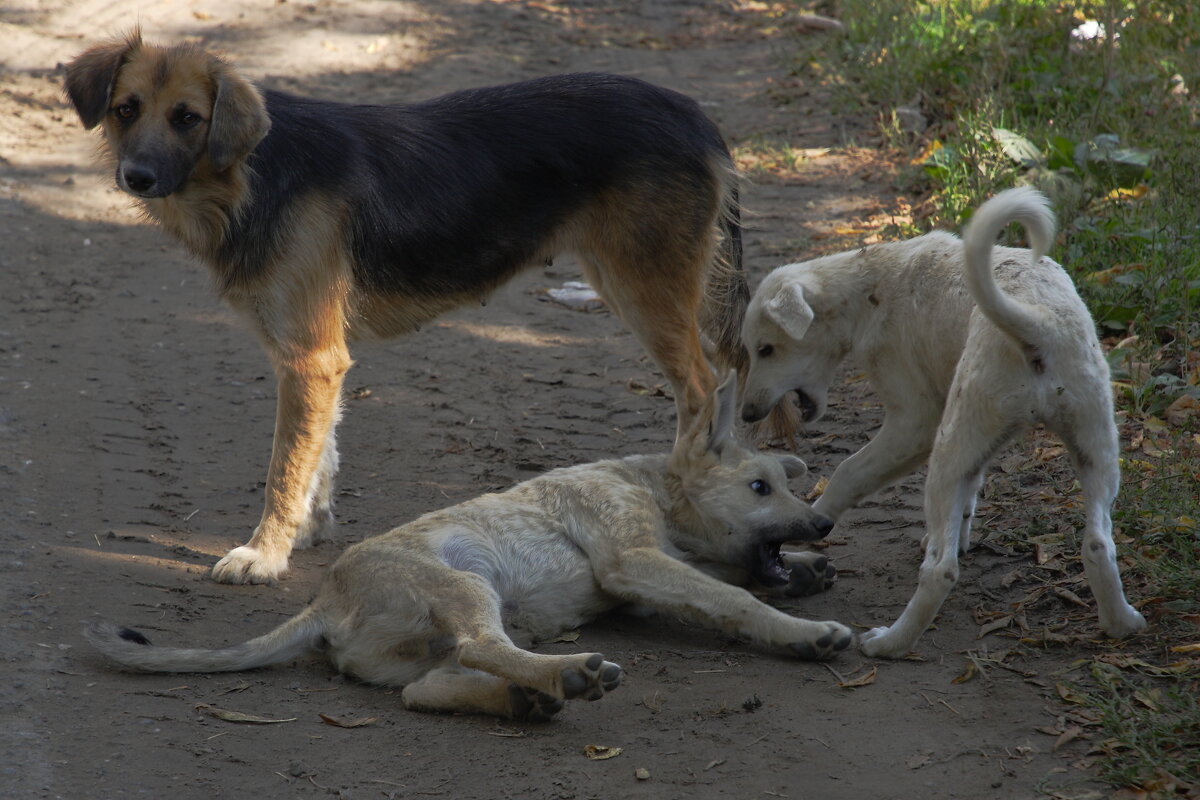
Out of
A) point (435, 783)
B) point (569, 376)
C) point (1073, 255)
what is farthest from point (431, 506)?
point (1073, 255)

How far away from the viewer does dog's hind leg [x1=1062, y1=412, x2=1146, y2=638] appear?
12.4 feet

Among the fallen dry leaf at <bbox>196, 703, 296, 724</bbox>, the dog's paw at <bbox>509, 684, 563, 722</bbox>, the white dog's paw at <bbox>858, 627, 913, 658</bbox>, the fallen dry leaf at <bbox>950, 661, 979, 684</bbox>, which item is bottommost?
the fallen dry leaf at <bbox>196, 703, 296, 724</bbox>

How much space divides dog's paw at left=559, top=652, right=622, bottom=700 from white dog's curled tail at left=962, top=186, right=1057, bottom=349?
1.66 meters

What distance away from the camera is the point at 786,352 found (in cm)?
538

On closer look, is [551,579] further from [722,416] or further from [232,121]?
[232,121]

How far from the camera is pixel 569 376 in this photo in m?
7.31

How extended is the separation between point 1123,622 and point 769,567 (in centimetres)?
137

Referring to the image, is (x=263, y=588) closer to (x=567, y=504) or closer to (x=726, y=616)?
(x=567, y=504)

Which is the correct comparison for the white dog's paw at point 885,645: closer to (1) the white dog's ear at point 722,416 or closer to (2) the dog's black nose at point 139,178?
(1) the white dog's ear at point 722,416

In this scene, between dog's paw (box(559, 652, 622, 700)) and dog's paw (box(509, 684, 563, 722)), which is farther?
dog's paw (box(509, 684, 563, 722))

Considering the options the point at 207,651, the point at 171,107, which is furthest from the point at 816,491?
the point at 171,107

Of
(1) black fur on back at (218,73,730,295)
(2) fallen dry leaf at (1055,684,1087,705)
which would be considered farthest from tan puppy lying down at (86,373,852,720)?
(1) black fur on back at (218,73,730,295)

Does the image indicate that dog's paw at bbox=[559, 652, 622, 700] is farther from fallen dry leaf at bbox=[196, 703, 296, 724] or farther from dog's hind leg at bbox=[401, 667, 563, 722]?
fallen dry leaf at bbox=[196, 703, 296, 724]

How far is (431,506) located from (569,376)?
1.87 meters
